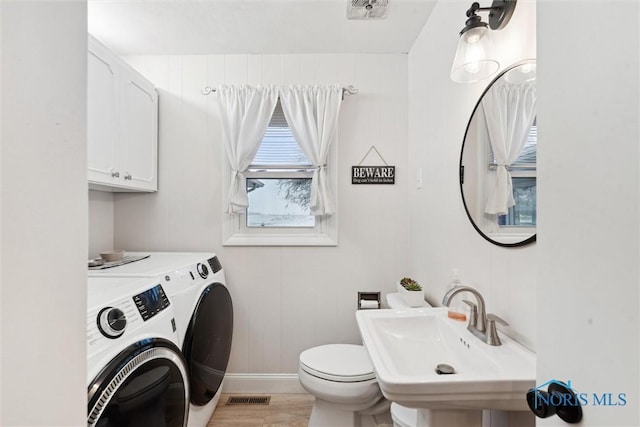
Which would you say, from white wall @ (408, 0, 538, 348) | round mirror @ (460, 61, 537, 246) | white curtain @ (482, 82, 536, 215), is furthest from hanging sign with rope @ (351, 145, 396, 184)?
white curtain @ (482, 82, 536, 215)

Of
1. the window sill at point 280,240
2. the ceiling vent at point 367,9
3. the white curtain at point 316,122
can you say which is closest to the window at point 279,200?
the window sill at point 280,240

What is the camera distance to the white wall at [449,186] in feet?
3.09

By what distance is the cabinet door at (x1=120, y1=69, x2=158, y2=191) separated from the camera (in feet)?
5.51

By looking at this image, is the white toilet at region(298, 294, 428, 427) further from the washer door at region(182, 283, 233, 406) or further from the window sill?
the window sill

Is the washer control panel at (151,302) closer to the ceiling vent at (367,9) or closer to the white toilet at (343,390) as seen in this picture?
the white toilet at (343,390)

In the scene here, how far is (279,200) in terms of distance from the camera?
2080mm

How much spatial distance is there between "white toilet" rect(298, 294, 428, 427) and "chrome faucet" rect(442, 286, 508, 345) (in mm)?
529

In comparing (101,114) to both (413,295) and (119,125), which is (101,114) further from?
(413,295)

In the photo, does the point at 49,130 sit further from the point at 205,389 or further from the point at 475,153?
the point at 205,389

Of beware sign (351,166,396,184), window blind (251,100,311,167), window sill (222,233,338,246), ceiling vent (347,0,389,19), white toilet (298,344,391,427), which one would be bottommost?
white toilet (298,344,391,427)

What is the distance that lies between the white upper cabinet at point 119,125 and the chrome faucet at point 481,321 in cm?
171

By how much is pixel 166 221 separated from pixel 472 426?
2.01 meters

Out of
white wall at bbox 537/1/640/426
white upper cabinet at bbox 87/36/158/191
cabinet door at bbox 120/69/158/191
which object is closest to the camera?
white wall at bbox 537/1/640/426

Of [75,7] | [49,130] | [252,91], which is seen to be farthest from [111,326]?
[252,91]
